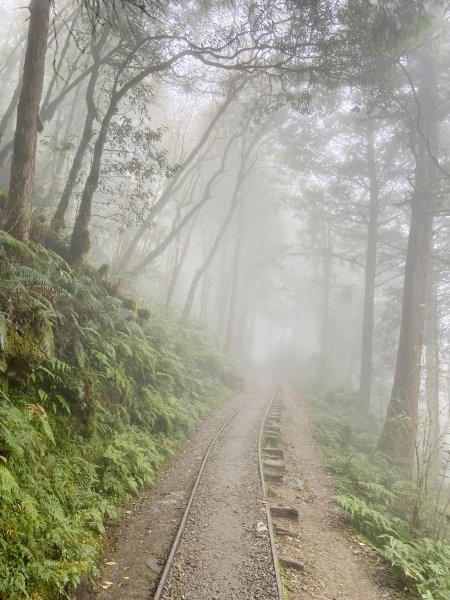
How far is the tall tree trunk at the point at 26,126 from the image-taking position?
8.20m

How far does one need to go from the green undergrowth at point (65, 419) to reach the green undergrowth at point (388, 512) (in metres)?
4.04

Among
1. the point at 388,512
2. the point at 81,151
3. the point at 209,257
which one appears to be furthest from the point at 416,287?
the point at 209,257

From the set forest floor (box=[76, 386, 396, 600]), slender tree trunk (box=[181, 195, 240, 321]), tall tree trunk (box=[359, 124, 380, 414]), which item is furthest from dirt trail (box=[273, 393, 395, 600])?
slender tree trunk (box=[181, 195, 240, 321])

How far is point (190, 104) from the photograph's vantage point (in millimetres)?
20797

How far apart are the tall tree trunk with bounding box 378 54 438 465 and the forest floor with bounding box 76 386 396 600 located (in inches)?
131

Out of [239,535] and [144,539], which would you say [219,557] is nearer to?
[239,535]

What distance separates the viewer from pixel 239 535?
6.23 metres

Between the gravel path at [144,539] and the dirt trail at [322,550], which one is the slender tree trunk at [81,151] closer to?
the gravel path at [144,539]

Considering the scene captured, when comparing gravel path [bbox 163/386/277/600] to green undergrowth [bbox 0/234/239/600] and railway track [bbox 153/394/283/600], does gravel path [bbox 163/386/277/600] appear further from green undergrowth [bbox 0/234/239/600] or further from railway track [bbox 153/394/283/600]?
green undergrowth [bbox 0/234/239/600]

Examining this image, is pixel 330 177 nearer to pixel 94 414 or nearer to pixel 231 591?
pixel 94 414

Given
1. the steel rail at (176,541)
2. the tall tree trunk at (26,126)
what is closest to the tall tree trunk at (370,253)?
the steel rail at (176,541)

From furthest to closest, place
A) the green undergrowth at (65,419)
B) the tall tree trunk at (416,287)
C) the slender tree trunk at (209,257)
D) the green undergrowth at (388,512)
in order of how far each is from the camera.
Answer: the slender tree trunk at (209,257)
the tall tree trunk at (416,287)
the green undergrowth at (388,512)
the green undergrowth at (65,419)

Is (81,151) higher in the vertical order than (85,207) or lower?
higher

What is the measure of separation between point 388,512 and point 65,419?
6492 millimetres
